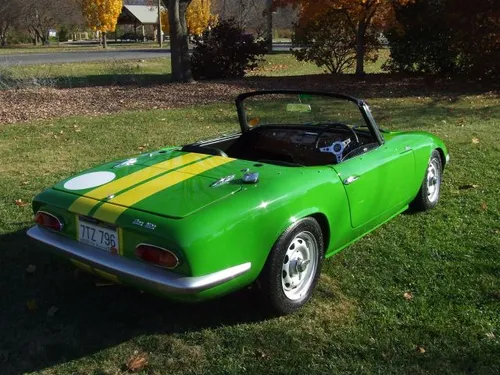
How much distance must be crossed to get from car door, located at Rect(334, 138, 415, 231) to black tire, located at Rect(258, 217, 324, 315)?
0.45 metres

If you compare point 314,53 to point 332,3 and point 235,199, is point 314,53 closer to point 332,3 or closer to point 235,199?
point 332,3

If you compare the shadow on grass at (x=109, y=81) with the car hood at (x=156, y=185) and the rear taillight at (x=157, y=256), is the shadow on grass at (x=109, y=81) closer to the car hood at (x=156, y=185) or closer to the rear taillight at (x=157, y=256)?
the car hood at (x=156, y=185)

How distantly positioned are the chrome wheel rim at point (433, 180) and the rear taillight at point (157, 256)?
2.87 metres

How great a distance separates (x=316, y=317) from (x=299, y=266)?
1.09ft

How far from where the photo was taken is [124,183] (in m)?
3.34

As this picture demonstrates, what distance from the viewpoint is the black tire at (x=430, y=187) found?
479 cm

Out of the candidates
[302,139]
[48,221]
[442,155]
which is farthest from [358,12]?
[48,221]

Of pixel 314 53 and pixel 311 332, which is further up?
pixel 314 53

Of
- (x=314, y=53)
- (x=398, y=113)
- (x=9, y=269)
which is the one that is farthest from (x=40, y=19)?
(x=9, y=269)

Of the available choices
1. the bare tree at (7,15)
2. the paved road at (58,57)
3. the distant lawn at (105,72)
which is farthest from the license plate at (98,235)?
the bare tree at (7,15)

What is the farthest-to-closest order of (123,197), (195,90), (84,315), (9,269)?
(195,90) → (9,269) → (84,315) → (123,197)

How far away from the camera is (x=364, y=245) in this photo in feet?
14.2

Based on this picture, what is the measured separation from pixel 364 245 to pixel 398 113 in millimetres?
6870

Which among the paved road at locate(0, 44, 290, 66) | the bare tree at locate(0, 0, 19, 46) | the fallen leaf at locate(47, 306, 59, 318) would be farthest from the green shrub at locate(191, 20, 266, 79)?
the bare tree at locate(0, 0, 19, 46)
